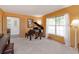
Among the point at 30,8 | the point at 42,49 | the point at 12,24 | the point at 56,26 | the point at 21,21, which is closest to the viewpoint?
the point at 42,49

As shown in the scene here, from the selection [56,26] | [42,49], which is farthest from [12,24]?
[42,49]

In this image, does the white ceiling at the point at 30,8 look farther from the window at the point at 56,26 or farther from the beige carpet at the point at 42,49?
the beige carpet at the point at 42,49

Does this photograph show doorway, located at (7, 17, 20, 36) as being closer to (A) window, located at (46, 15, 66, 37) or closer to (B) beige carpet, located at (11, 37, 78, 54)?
(B) beige carpet, located at (11, 37, 78, 54)

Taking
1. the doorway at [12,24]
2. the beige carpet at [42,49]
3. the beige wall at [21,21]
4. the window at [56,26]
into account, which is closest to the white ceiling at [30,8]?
the beige wall at [21,21]

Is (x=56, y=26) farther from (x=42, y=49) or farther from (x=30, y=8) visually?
(x=42, y=49)

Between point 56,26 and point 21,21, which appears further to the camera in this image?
point 21,21

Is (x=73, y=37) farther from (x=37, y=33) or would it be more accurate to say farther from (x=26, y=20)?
(x=26, y=20)

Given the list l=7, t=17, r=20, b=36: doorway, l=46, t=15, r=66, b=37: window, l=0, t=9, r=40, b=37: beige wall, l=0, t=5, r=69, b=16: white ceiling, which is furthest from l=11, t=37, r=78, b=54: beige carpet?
l=0, t=9, r=40, b=37: beige wall

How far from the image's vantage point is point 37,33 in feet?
28.9

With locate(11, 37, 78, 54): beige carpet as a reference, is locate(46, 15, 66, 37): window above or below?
above
